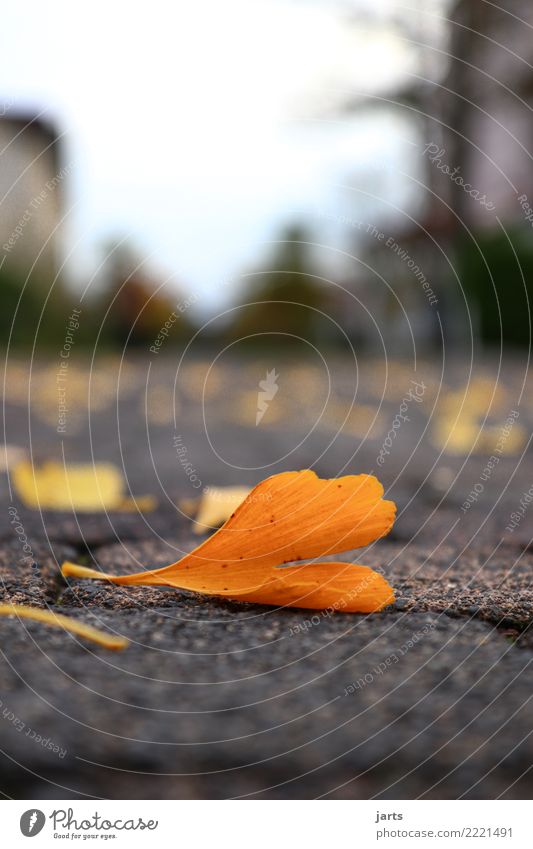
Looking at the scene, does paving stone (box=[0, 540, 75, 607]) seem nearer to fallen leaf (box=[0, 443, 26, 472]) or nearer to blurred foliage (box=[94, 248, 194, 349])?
fallen leaf (box=[0, 443, 26, 472])

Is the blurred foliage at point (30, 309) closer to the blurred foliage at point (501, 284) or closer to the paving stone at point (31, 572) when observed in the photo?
the blurred foliage at point (501, 284)

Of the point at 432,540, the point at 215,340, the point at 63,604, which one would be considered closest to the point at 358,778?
the point at 63,604

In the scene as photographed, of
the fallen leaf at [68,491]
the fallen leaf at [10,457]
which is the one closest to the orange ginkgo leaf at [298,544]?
the fallen leaf at [68,491]

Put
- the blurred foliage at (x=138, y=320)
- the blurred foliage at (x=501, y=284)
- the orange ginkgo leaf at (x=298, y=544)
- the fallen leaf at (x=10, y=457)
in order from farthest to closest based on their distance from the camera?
1. the blurred foliage at (x=138, y=320)
2. the blurred foliage at (x=501, y=284)
3. the fallen leaf at (x=10, y=457)
4. the orange ginkgo leaf at (x=298, y=544)

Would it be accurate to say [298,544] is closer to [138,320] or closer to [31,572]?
[31,572]

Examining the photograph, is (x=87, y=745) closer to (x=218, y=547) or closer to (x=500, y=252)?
(x=218, y=547)

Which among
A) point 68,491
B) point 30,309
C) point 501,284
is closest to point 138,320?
point 30,309
